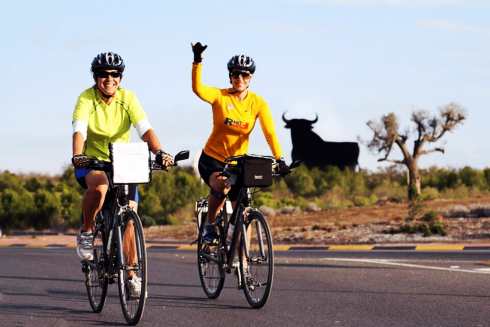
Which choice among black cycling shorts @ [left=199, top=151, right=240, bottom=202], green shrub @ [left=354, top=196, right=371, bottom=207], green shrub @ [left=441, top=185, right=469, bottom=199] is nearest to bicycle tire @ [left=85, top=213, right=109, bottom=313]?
black cycling shorts @ [left=199, top=151, right=240, bottom=202]

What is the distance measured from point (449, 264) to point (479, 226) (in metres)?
10.6

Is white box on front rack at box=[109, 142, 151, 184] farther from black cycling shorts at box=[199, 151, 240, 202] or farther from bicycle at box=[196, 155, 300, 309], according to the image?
black cycling shorts at box=[199, 151, 240, 202]

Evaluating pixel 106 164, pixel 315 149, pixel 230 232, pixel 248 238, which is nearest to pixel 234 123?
pixel 230 232

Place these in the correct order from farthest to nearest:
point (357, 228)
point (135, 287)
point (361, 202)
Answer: point (361, 202) → point (357, 228) → point (135, 287)

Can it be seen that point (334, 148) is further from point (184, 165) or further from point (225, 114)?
point (225, 114)

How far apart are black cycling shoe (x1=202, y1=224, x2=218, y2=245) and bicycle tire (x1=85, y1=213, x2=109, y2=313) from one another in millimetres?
1274

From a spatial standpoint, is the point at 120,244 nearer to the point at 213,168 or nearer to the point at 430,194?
the point at 213,168

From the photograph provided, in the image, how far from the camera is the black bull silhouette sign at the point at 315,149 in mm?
64375

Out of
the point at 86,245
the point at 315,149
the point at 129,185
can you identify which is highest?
the point at 315,149

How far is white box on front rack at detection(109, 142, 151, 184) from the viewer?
755 centimetres

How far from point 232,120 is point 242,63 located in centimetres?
55

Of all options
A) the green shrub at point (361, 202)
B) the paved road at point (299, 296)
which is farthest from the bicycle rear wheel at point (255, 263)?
the green shrub at point (361, 202)

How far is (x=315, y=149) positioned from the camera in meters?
65.8

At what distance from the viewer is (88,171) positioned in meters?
8.12
